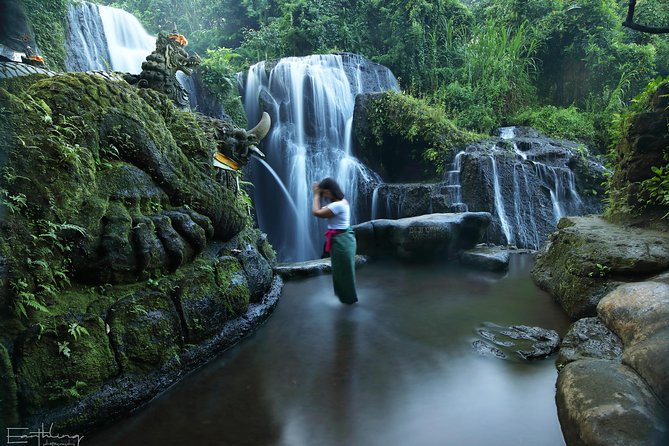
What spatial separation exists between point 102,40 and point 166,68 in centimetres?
957

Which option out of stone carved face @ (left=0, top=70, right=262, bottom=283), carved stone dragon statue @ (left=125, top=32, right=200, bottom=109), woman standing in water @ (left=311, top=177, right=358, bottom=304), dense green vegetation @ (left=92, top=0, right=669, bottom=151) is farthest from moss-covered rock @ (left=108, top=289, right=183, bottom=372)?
dense green vegetation @ (left=92, top=0, right=669, bottom=151)

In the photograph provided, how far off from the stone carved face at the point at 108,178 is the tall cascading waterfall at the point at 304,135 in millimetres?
5936

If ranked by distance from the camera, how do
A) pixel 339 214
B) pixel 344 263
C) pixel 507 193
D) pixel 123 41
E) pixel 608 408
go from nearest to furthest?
pixel 608 408
pixel 339 214
pixel 344 263
pixel 507 193
pixel 123 41

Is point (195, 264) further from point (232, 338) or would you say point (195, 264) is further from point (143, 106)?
point (143, 106)

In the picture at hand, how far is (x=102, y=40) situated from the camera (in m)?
12.8

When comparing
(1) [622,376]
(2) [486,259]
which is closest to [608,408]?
(1) [622,376]

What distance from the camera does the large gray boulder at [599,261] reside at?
4.39 metres

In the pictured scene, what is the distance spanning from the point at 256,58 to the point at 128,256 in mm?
15776

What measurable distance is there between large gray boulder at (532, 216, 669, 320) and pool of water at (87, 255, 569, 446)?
1.05ft

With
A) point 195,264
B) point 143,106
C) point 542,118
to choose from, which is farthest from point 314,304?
point 542,118

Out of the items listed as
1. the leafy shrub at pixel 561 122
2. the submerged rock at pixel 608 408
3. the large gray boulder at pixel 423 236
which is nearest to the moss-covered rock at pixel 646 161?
the large gray boulder at pixel 423 236

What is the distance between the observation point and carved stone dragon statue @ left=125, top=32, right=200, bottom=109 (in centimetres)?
560

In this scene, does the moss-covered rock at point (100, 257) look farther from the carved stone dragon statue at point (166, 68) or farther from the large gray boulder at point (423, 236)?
the large gray boulder at point (423, 236)

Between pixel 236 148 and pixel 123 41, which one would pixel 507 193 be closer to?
pixel 236 148
